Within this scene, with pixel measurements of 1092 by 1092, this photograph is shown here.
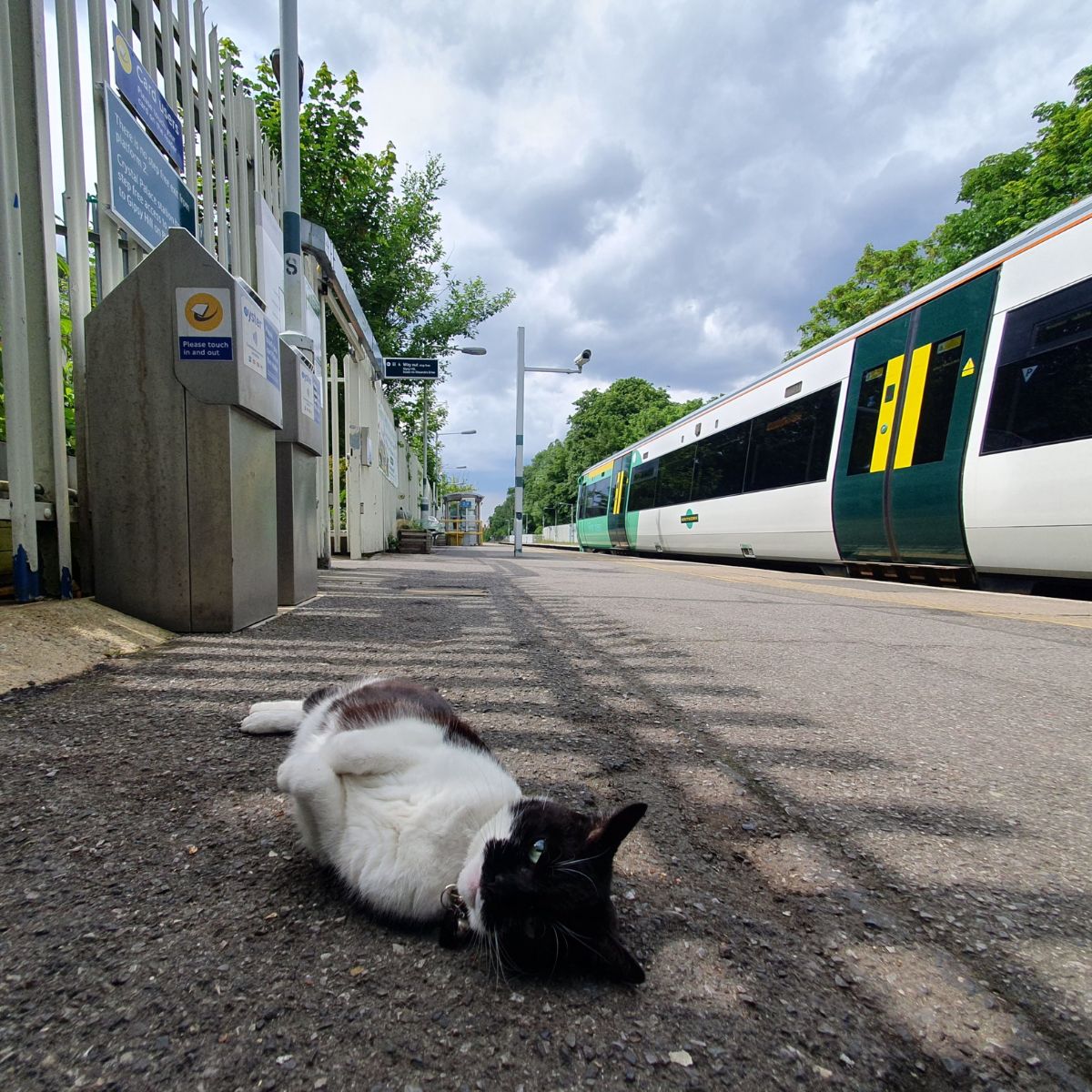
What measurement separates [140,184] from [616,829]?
386 centimetres

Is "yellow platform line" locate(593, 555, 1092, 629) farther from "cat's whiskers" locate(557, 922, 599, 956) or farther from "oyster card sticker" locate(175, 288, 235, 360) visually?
"oyster card sticker" locate(175, 288, 235, 360)

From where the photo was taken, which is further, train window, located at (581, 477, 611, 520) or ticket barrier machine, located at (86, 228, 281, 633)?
train window, located at (581, 477, 611, 520)

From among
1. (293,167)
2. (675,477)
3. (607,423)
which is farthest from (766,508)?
(607,423)

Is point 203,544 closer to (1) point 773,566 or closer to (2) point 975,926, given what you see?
(2) point 975,926

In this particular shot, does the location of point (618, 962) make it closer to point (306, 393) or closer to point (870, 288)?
point (306, 393)

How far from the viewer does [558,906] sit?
886mm

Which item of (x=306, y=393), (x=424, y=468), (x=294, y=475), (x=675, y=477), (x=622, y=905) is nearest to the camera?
(x=622, y=905)

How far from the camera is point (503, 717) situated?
2.01 meters

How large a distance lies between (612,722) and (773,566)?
12.5 metres

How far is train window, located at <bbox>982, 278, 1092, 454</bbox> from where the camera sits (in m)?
5.29

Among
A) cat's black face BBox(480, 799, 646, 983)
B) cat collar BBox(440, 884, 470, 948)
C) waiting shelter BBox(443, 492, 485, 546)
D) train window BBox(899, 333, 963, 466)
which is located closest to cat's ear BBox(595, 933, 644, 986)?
cat's black face BBox(480, 799, 646, 983)

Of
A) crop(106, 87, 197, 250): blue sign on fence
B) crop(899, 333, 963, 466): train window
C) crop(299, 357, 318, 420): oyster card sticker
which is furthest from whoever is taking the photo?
crop(899, 333, 963, 466): train window

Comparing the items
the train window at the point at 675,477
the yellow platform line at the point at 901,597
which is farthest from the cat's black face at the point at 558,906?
the train window at the point at 675,477

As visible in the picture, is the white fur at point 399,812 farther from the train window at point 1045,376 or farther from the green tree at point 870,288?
the green tree at point 870,288
